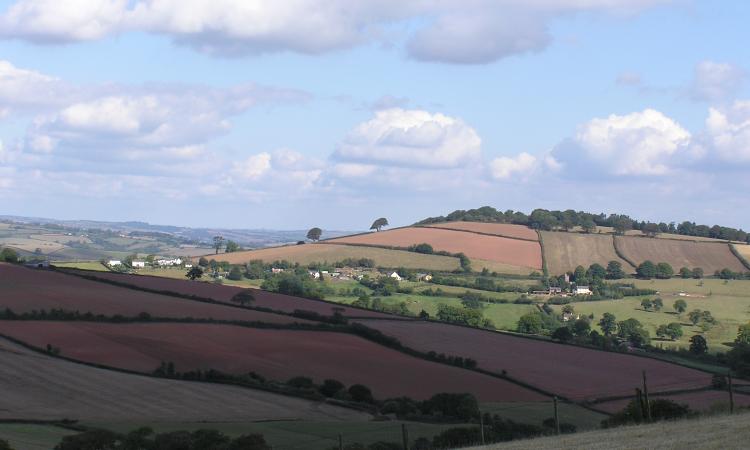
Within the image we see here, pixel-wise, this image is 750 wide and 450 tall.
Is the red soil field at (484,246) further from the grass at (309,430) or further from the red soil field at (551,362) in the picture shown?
the grass at (309,430)

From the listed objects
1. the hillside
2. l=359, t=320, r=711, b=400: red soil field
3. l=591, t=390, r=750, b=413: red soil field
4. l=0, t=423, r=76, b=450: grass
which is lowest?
l=591, t=390, r=750, b=413: red soil field

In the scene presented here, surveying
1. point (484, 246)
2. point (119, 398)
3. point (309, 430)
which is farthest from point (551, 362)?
point (484, 246)

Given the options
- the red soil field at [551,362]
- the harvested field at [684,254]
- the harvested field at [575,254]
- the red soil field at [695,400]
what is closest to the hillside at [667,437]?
the red soil field at [695,400]

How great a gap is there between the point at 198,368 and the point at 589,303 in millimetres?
87942

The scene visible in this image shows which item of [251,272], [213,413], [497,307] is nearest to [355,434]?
[213,413]

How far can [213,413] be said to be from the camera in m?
53.0

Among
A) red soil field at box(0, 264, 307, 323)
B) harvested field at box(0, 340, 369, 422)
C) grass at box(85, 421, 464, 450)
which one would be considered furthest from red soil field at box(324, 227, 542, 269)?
grass at box(85, 421, 464, 450)

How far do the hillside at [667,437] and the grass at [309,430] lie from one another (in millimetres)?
10839

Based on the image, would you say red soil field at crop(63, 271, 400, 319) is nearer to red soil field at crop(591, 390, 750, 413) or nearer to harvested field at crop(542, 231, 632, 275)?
red soil field at crop(591, 390, 750, 413)

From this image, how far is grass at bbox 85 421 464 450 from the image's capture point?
44.9m

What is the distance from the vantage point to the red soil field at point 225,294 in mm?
Result: 101688

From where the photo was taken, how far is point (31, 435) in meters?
43.2

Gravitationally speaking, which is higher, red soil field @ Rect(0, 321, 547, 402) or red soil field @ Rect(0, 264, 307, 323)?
red soil field @ Rect(0, 264, 307, 323)

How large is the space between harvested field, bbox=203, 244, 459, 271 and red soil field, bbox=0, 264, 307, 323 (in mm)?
82222
